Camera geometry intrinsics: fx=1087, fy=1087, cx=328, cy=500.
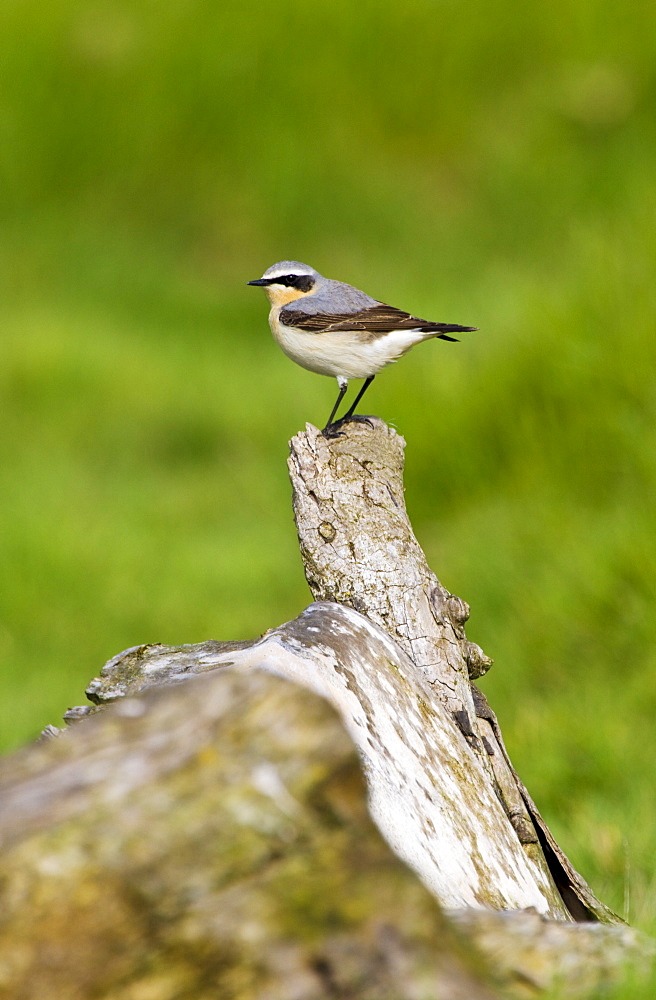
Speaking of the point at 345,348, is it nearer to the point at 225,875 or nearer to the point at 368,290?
the point at 225,875

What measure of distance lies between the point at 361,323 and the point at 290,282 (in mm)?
634

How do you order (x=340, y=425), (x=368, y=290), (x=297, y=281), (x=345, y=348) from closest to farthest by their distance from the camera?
(x=340, y=425) < (x=345, y=348) < (x=297, y=281) < (x=368, y=290)

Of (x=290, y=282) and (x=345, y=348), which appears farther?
(x=290, y=282)

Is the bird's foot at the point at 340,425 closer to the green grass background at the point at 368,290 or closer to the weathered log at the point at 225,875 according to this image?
the green grass background at the point at 368,290

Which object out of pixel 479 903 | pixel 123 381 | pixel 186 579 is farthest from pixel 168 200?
pixel 479 903

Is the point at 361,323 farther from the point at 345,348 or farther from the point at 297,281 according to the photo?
the point at 297,281

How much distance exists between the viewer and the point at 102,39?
1858 cm

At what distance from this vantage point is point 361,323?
5270 millimetres

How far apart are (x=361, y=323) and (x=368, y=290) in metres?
11.4

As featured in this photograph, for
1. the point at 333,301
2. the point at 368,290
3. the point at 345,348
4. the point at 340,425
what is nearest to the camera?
the point at 340,425

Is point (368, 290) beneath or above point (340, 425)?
above

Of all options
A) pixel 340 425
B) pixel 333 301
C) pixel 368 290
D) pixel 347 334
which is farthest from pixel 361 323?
pixel 368 290

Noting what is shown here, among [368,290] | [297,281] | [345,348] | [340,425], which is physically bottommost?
[340,425]

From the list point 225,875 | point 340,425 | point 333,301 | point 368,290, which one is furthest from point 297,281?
point 368,290
